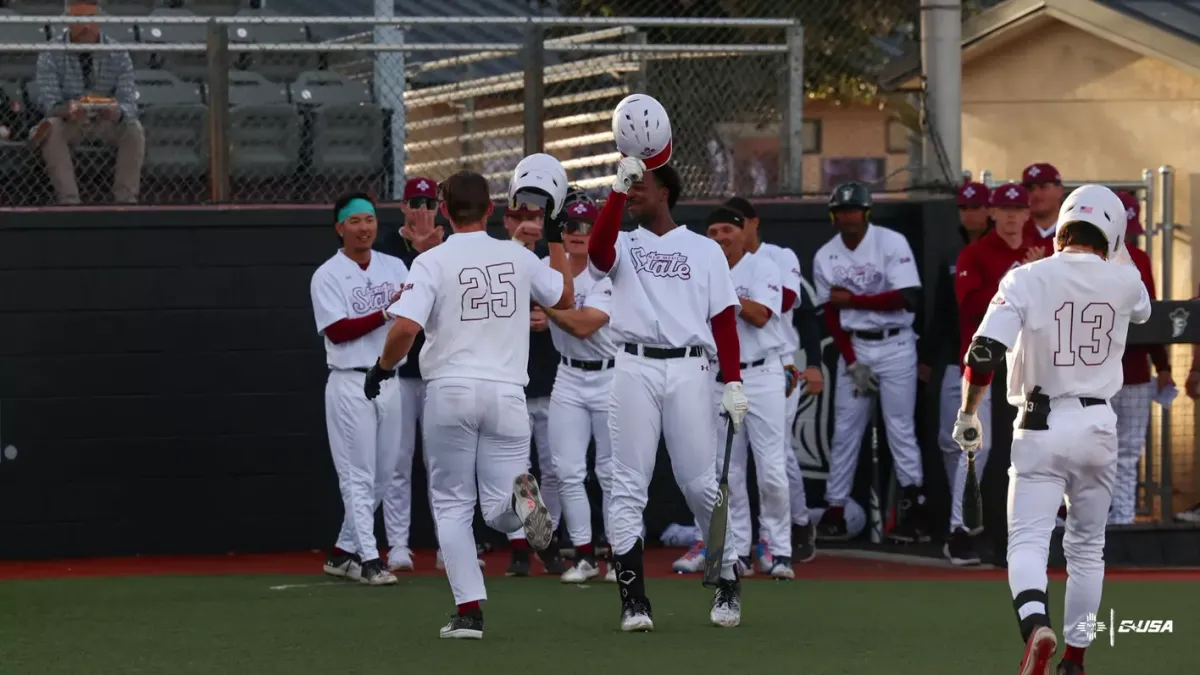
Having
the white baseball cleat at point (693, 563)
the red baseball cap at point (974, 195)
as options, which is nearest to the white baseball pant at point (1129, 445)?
the red baseball cap at point (974, 195)

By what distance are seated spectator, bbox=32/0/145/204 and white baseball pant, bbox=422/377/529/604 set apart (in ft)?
17.0

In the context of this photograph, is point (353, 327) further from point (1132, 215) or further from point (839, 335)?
point (1132, 215)

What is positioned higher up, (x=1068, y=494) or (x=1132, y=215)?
(x=1132, y=215)

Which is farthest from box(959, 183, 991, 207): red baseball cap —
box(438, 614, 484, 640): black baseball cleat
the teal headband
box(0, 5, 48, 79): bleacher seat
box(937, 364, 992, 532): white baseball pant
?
box(0, 5, 48, 79): bleacher seat

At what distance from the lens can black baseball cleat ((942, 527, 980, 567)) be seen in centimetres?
1108

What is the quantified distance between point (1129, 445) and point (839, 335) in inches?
78.9

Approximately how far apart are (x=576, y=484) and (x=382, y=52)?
149 inches

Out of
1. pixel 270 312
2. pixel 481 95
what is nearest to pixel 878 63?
pixel 481 95

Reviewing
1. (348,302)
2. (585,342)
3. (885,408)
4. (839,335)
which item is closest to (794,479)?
(885,408)

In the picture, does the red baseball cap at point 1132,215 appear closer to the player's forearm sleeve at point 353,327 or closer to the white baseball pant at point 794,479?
the white baseball pant at point 794,479

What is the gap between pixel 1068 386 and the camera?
259 inches

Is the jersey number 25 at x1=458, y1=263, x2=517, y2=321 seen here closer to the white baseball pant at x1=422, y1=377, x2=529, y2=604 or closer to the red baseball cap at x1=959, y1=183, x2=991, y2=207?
the white baseball pant at x1=422, y1=377, x2=529, y2=604

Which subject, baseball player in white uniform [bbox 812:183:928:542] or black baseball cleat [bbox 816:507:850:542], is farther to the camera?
black baseball cleat [bbox 816:507:850:542]

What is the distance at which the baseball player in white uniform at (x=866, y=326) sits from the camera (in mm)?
11773
